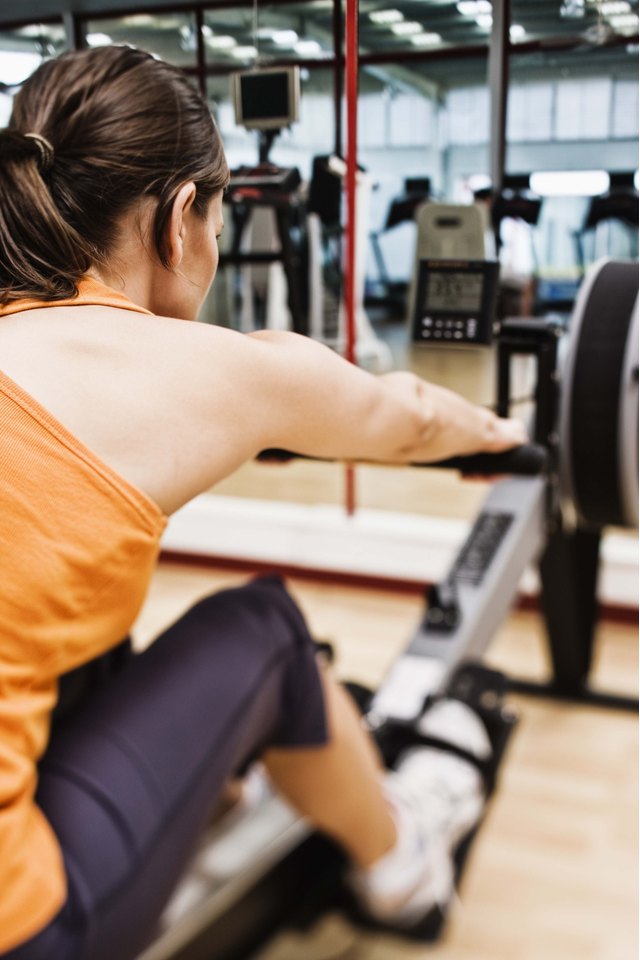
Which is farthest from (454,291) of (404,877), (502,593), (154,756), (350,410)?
(502,593)

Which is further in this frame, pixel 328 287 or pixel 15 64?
pixel 328 287

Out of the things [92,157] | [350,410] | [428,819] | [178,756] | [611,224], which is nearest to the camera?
[92,157]

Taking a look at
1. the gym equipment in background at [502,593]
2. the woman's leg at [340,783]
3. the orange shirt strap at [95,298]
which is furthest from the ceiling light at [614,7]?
the woman's leg at [340,783]

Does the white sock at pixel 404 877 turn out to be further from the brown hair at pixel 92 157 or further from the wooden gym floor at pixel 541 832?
the brown hair at pixel 92 157

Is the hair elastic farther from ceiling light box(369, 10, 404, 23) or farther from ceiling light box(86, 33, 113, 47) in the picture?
ceiling light box(369, 10, 404, 23)

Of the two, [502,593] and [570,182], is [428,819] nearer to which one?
[502,593]

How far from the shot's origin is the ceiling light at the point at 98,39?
557 mm

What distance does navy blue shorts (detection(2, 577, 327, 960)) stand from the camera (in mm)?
862

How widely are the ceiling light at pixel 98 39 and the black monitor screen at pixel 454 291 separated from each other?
0.92 feet

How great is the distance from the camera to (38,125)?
0.53 m

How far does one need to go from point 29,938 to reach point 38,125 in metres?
0.65

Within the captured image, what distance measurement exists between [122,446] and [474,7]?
36 centimetres

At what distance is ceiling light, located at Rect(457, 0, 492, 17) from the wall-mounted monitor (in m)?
0.11

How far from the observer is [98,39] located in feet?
1.85
